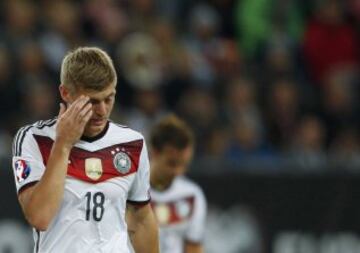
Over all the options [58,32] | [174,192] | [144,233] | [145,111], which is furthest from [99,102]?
[58,32]

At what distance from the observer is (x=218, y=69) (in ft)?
44.5

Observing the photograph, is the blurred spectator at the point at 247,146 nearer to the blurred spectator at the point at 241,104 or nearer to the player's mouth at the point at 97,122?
the blurred spectator at the point at 241,104

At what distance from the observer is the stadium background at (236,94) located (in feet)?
→ 36.6

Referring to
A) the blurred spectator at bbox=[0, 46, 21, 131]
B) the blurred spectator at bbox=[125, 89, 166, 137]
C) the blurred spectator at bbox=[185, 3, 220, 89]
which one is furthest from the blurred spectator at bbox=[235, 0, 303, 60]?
the blurred spectator at bbox=[0, 46, 21, 131]

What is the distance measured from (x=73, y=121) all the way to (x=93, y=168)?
1.07ft

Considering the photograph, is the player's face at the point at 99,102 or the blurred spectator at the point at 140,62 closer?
the player's face at the point at 99,102

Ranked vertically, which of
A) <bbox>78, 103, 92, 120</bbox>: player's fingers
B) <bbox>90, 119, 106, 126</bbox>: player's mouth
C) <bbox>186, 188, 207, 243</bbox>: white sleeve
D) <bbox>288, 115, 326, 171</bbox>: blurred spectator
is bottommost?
<bbox>288, 115, 326, 171</bbox>: blurred spectator

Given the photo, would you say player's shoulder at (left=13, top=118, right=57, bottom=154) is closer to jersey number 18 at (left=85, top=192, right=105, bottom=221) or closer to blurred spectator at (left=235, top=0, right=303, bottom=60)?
jersey number 18 at (left=85, top=192, right=105, bottom=221)

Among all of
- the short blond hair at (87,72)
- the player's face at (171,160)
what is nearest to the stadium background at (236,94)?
the player's face at (171,160)

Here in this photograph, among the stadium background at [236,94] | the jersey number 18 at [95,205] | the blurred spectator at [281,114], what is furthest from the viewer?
the blurred spectator at [281,114]

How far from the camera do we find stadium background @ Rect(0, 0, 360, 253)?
1115cm

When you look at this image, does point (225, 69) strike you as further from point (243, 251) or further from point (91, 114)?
point (91, 114)

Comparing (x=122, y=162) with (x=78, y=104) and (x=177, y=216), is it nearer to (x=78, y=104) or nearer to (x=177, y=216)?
(x=78, y=104)

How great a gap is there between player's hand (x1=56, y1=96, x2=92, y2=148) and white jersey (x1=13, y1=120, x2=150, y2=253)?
21 cm
